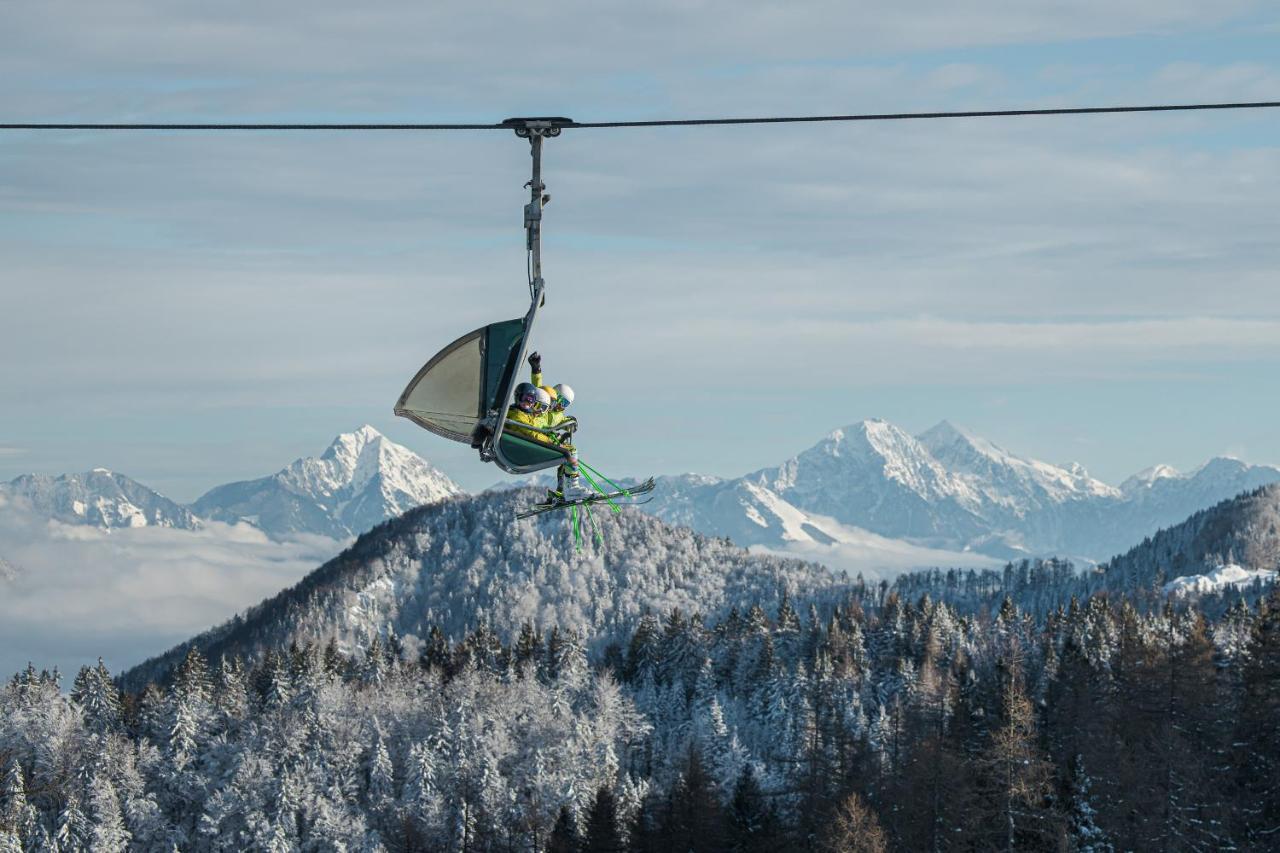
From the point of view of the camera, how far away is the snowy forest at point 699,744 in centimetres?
7950

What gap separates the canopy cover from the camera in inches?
967

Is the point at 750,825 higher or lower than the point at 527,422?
lower

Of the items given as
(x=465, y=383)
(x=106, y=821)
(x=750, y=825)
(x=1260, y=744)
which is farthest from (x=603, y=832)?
(x=465, y=383)

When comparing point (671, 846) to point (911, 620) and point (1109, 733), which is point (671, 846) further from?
point (911, 620)

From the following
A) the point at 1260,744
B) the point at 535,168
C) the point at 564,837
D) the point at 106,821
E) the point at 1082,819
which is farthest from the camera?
the point at 106,821

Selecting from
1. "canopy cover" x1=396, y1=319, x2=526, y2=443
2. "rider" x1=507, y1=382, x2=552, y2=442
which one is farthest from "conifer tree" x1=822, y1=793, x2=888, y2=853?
"canopy cover" x1=396, y1=319, x2=526, y2=443

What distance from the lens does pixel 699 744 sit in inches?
4776

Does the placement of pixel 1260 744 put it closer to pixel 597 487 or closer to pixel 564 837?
pixel 564 837

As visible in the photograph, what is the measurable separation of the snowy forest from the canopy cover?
52.7 m

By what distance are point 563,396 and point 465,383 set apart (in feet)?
6.46

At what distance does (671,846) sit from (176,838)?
5518cm

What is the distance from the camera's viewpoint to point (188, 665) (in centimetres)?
14700

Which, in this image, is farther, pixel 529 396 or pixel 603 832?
pixel 603 832

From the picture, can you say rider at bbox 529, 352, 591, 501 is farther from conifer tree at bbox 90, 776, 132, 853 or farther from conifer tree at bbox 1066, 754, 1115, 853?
conifer tree at bbox 90, 776, 132, 853
